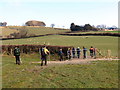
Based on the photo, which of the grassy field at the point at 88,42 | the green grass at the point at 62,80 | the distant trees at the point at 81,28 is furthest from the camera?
the distant trees at the point at 81,28

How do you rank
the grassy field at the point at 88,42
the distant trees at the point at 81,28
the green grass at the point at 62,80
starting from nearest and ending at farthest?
1. the green grass at the point at 62,80
2. the grassy field at the point at 88,42
3. the distant trees at the point at 81,28

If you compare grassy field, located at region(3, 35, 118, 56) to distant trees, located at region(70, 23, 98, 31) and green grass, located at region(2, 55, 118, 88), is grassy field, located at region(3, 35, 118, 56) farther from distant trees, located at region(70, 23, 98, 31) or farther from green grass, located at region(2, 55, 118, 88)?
distant trees, located at region(70, 23, 98, 31)

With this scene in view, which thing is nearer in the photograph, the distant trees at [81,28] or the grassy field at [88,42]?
the grassy field at [88,42]

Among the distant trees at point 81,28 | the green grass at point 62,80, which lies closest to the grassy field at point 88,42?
the green grass at point 62,80

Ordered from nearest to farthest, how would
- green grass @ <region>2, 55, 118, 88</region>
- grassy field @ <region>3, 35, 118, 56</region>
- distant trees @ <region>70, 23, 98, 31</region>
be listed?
green grass @ <region>2, 55, 118, 88</region> < grassy field @ <region>3, 35, 118, 56</region> < distant trees @ <region>70, 23, 98, 31</region>

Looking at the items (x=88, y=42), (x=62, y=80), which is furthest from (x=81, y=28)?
(x=62, y=80)

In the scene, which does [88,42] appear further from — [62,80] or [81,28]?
[81,28]

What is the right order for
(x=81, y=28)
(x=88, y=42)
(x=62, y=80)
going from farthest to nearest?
(x=81, y=28) → (x=88, y=42) → (x=62, y=80)

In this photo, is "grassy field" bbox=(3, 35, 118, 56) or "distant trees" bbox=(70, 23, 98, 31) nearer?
"grassy field" bbox=(3, 35, 118, 56)

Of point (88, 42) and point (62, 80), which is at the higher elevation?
point (88, 42)

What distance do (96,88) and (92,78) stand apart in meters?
2.09

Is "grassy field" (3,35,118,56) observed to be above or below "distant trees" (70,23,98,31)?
below

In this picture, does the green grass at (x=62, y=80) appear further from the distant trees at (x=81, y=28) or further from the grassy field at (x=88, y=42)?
the distant trees at (x=81, y=28)

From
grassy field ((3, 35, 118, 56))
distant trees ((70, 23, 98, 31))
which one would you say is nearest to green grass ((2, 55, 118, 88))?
grassy field ((3, 35, 118, 56))
